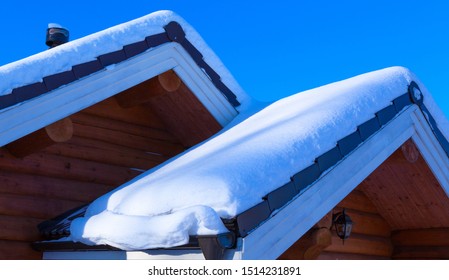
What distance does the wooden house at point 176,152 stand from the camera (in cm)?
387

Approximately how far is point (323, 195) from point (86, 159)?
2.64 m

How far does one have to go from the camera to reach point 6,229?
4.91 metres

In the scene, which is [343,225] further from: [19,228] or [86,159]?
[19,228]

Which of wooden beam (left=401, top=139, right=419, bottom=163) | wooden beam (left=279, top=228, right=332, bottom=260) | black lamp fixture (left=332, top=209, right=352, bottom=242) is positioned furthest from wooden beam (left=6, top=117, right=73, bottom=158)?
wooden beam (left=401, top=139, right=419, bottom=163)

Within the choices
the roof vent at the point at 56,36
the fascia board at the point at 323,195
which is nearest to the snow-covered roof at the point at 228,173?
the fascia board at the point at 323,195

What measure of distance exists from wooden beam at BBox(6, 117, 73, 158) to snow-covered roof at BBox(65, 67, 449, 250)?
33.0 inches

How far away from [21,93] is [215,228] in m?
2.17

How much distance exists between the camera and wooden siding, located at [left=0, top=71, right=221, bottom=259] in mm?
5023

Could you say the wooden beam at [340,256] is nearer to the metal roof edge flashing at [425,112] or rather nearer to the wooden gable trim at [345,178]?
the wooden gable trim at [345,178]

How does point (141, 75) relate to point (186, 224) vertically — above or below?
above

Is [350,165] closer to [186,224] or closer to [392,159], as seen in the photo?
[392,159]

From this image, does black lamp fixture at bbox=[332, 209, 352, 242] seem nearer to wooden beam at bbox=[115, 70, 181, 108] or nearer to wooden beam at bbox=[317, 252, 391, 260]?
wooden beam at bbox=[317, 252, 391, 260]
